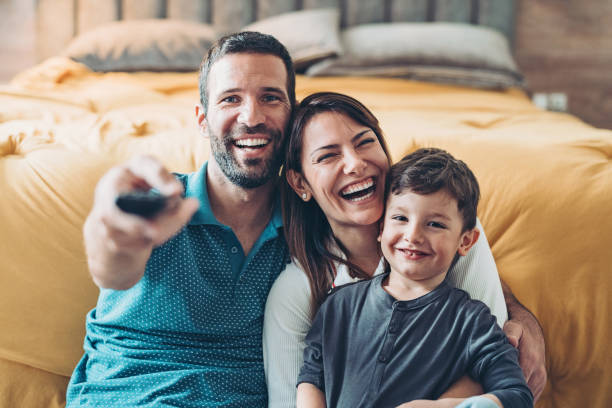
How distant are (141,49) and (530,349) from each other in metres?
2.28

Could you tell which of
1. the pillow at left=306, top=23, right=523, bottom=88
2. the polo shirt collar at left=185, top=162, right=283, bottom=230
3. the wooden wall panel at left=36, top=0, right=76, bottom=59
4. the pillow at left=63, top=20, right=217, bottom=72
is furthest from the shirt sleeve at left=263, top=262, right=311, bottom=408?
the wooden wall panel at left=36, top=0, right=76, bottom=59

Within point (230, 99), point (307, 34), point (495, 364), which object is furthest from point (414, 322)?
point (307, 34)

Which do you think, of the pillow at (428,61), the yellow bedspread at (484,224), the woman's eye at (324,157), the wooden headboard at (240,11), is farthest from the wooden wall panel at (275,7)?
the woman's eye at (324,157)

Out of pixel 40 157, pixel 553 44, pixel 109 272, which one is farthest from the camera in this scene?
pixel 553 44

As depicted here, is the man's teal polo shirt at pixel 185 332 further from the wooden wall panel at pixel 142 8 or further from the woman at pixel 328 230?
the wooden wall panel at pixel 142 8

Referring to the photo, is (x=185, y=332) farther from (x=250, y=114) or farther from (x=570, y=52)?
(x=570, y=52)

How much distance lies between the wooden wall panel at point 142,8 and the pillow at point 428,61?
111 cm

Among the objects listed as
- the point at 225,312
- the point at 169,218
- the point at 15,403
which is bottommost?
the point at 15,403

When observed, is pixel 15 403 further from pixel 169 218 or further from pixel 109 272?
pixel 169 218

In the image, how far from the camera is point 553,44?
10.9 ft

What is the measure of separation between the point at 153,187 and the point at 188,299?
371 mm

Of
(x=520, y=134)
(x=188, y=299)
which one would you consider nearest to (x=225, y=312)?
(x=188, y=299)

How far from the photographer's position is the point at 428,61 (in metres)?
2.64

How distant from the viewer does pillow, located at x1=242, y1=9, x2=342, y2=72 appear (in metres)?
2.66
